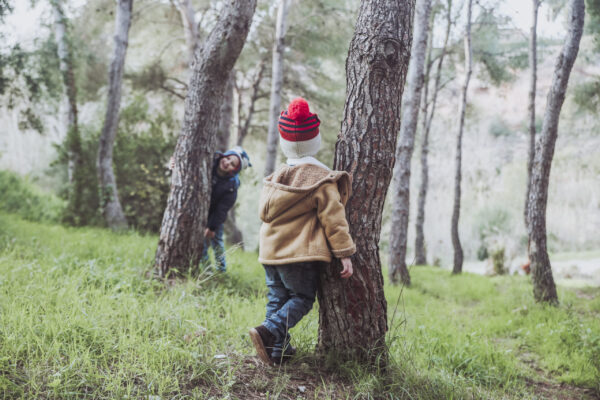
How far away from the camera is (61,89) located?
8.66m

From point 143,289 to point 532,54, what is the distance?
33.4ft

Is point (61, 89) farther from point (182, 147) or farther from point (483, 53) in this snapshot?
point (483, 53)

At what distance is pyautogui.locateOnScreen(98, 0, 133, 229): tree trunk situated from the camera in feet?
25.1

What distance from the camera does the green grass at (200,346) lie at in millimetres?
2230

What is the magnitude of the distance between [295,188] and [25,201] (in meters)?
9.14

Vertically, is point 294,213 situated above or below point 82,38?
below

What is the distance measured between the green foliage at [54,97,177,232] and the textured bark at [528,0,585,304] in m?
7.05

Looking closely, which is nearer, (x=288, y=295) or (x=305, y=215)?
(x=305, y=215)

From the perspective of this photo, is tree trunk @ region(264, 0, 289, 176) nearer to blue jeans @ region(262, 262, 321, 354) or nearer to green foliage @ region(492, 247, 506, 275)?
blue jeans @ region(262, 262, 321, 354)

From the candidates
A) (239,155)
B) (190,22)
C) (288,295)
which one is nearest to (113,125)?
(190,22)

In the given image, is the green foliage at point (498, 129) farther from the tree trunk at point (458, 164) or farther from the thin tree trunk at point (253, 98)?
the thin tree trunk at point (253, 98)

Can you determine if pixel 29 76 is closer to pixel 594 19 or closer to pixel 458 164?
pixel 458 164

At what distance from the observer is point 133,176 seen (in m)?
8.68

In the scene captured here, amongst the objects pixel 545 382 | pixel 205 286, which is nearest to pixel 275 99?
pixel 205 286
